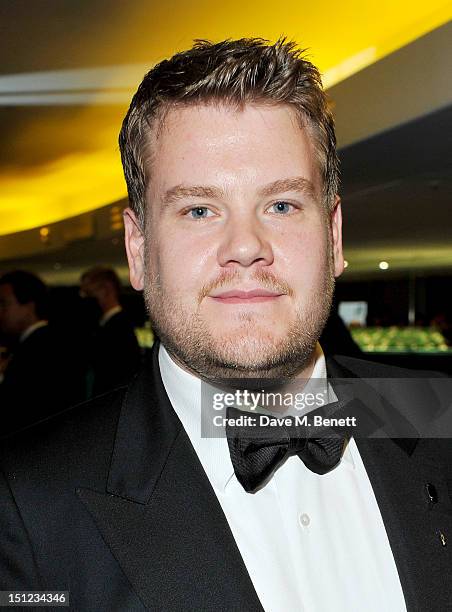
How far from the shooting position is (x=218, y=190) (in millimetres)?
1020

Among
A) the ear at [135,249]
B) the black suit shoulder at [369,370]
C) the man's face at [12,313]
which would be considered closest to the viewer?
the ear at [135,249]

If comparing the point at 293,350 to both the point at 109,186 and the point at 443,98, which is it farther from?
the point at 109,186

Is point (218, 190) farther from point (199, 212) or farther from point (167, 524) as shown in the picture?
point (167, 524)

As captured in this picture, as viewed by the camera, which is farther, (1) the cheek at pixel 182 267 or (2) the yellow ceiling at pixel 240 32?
(2) the yellow ceiling at pixel 240 32

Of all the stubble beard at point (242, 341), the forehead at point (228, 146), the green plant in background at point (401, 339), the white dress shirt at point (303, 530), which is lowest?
the white dress shirt at point (303, 530)

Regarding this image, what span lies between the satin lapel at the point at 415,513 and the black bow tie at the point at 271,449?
0.09 m

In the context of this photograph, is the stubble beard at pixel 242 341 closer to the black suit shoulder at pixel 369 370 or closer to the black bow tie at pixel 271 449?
the black bow tie at pixel 271 449

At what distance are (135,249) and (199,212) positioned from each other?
0.56ft

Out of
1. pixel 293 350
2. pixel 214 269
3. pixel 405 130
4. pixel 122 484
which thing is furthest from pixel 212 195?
pixel 405 130

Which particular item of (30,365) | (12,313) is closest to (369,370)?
(30,365)

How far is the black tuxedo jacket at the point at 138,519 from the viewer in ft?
3.09

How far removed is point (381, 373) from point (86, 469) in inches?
24.5

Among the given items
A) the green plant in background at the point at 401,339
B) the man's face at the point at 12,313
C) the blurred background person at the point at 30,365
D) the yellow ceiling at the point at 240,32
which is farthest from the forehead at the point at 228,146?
the green plant in background at the point at 401,339

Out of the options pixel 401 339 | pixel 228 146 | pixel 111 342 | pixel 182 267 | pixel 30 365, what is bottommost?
pixel 182 267
